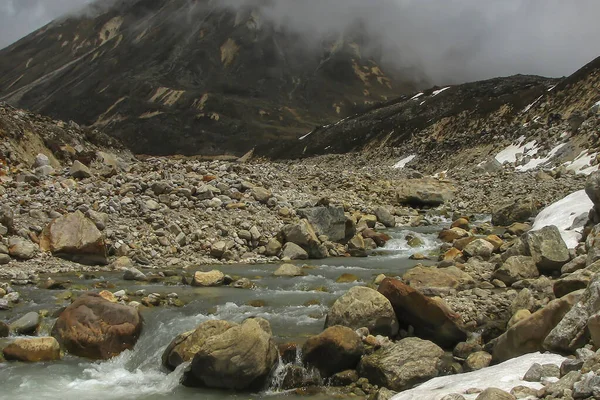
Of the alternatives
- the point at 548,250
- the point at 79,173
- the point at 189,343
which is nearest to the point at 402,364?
the point at 189,343

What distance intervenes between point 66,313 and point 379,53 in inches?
7665

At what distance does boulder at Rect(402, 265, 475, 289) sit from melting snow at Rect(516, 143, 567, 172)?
25714 mm

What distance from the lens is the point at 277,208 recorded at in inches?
840

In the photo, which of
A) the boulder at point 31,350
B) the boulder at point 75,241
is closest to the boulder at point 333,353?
the boulder at point 31,350

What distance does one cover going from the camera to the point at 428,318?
31.9ft

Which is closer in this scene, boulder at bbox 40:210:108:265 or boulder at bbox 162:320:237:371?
boulder at bbox 162:320:237:371

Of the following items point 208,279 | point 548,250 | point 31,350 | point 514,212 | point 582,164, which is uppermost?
point 582,164

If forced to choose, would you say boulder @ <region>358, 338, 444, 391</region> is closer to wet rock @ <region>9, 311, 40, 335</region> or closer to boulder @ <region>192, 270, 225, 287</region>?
wet rock @ <region>9, 311, 40, 335</region>

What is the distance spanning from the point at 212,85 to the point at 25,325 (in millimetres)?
153660

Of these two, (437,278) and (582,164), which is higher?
(582,164)

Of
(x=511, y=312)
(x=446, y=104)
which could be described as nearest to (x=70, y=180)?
(x=511, y=312)

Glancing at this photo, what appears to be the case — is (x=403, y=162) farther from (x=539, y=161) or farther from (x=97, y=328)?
(x=97, y=328)

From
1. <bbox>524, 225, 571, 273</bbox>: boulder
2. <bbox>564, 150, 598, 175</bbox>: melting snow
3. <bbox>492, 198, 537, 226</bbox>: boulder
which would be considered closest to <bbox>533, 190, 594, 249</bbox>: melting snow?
<bbox>524, 225, 571, 273</bbox>: boulder

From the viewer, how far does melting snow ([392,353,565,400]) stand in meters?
6.41
